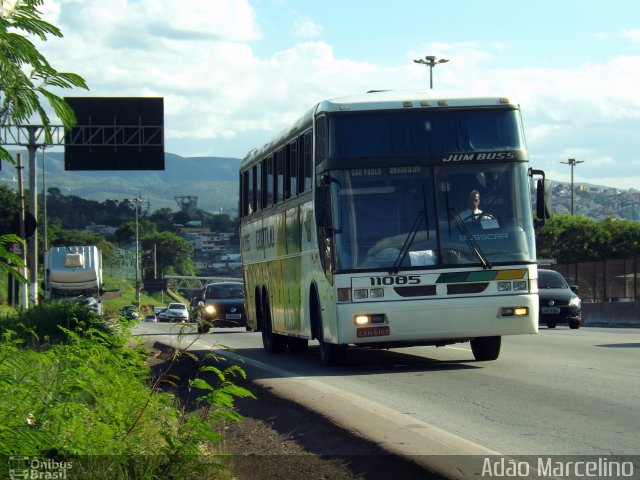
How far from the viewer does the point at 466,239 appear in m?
14.7

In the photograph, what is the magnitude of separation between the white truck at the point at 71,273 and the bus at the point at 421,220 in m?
38.0

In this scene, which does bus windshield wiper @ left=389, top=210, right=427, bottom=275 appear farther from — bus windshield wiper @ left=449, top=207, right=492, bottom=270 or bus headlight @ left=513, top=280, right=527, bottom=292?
bus headlight @ left=513, top=280, right=527, bottom=292

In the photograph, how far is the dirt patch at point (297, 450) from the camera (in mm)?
7371

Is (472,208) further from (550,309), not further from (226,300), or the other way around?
(226,300)

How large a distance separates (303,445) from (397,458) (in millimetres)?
1861

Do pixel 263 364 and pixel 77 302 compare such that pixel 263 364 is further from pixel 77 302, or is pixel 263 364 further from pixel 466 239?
pixel 77 302

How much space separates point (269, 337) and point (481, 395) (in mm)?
9166

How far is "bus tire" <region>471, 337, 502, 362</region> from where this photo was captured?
53.0 feet

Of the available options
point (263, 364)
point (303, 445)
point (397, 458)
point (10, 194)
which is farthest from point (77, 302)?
point (10, 194)

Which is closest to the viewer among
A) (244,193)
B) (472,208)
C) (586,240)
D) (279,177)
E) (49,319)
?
(472,208)

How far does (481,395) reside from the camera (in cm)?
1212

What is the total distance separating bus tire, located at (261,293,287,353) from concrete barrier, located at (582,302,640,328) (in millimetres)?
18282

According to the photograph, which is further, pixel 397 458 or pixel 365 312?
pixel 365 312

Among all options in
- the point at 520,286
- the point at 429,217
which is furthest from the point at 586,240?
the point at 429,217
